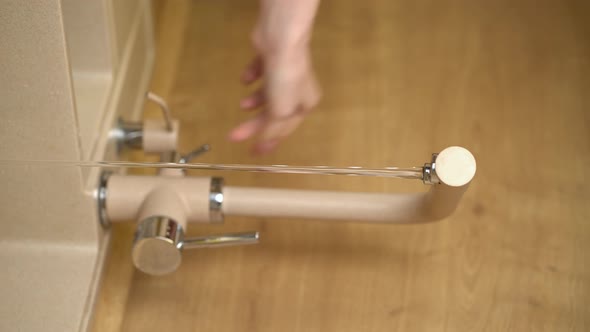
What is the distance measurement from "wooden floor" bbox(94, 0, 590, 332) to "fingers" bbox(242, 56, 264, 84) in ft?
0.49

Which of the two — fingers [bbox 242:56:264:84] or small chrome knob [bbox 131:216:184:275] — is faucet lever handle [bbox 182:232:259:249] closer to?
small chrome knob [bbox 131:216:184:275]

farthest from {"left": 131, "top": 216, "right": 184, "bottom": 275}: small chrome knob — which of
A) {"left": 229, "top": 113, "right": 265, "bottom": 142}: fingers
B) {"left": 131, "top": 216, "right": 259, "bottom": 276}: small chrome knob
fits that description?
{"left": 229, "top": 113, "right": 265, "bottom": 142}: fingers

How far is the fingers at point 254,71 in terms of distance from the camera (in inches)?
34.4

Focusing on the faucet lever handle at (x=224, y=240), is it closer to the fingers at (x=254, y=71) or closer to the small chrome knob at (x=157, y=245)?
the small chrome knob at (x=157, y=245)

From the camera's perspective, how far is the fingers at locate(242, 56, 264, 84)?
875 mm

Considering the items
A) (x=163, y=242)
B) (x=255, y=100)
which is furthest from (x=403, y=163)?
(x=163, y=242)

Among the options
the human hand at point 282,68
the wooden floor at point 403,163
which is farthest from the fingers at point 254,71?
the wooden floor at point 403,163

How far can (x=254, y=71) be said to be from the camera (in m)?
0.88

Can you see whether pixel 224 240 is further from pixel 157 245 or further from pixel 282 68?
pixel 282 68

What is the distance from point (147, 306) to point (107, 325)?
4 cm

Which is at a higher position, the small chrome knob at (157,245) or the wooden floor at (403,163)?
the wooden floor at (403,163)

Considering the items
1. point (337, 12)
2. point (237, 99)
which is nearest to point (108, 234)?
point (237, 99)

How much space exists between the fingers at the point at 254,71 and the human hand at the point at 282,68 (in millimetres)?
17

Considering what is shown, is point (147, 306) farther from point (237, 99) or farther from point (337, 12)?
point (337, 12)
